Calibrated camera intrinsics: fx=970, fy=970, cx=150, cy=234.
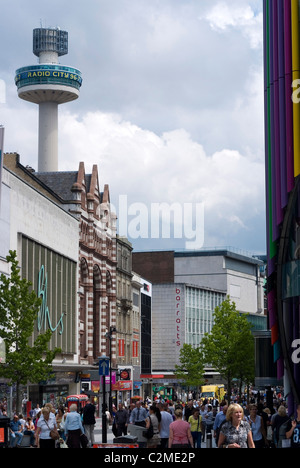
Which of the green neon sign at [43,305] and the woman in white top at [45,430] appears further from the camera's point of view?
the green neon sign at [43,305]

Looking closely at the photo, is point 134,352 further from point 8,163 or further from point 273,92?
point 273,92

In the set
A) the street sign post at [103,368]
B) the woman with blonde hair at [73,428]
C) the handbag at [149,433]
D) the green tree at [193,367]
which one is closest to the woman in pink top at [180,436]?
the handbag at [149,433]

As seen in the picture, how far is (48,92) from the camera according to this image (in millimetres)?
152750

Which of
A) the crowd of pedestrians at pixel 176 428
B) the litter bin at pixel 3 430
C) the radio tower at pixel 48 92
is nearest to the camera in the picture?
the crowd of pedestrians at pixel 176 428

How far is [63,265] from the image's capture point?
80250mm

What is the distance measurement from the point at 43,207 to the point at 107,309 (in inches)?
1065

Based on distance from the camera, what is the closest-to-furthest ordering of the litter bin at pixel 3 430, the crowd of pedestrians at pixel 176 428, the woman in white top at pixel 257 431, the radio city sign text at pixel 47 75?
1. the crowd of pedestrians at pixel 176 428
2. the litter bin at pixel 3 430
3. the woman in white top at pixel 257 431
4. the radio city sign text at pixel 47 75

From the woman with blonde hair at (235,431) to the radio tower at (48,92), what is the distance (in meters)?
135

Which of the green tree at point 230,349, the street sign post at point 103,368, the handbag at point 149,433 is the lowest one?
the handbag at point 149,433

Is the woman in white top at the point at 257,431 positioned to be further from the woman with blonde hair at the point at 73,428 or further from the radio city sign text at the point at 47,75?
the radio city sign text at the point at 47,75

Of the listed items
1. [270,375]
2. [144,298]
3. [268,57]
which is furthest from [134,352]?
[268,57]

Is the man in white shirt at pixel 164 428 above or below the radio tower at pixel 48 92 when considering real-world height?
below

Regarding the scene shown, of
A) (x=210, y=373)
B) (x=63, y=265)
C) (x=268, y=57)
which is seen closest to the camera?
(x=268, y=57)

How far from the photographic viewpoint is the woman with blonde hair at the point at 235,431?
15258 mm
